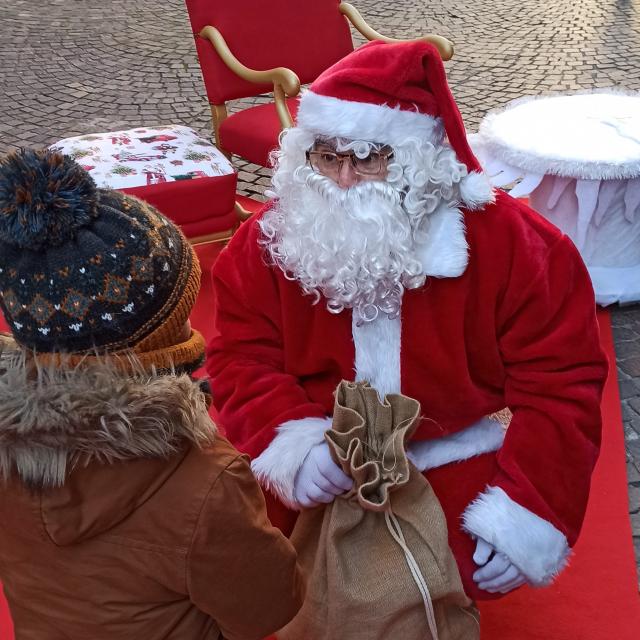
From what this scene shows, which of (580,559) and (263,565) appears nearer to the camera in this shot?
(263,565)

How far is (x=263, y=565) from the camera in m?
1.48

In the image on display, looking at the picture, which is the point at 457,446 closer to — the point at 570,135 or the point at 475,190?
the point at 475,190

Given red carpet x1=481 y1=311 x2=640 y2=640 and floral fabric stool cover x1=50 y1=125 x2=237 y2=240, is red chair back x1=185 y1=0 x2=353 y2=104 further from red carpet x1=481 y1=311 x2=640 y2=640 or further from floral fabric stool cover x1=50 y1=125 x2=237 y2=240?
red carpet x1=481 y1=311 x2=640 y2=640

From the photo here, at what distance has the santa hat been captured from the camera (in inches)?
72.6

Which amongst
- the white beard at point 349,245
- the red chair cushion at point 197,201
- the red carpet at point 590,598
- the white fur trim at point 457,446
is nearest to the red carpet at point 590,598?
the red carpet at point 590,598

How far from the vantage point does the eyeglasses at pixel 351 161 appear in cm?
193

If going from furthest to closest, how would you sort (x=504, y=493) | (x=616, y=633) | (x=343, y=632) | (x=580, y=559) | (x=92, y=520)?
(x=580, y=559), (x=616, y=633), (x=504, y=493), (x=343, y=632), (x=92, y=520)

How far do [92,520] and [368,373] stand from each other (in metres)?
0.93

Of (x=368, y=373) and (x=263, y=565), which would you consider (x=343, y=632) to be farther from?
(x=368, y=373)

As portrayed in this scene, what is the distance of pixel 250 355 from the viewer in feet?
7.05

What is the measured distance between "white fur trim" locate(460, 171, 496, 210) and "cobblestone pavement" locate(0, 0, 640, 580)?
320 cm

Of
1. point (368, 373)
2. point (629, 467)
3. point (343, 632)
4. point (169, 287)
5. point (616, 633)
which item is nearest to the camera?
point (169, 287)

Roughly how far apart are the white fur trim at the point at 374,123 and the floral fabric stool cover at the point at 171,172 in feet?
5.84

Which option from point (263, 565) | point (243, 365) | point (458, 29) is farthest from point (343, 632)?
point (458, 29)
